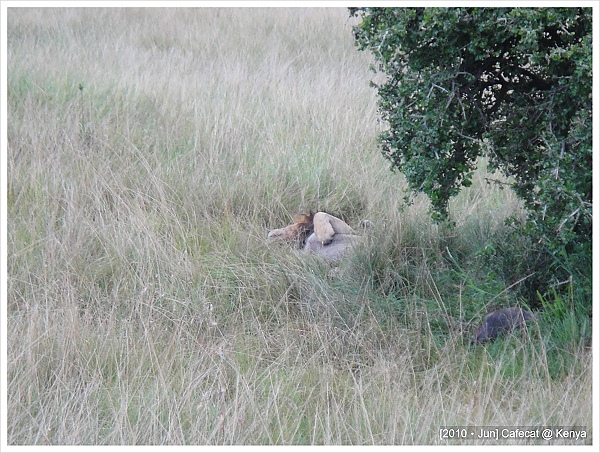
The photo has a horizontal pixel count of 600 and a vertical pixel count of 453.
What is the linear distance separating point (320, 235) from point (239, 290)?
80 centimetres

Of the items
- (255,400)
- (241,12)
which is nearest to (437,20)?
(255,400)

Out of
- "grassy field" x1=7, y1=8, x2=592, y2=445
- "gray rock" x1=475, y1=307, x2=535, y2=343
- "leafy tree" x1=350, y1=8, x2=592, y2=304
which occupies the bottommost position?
"grassy field" x1=7, y1=8, x2=592, y2=445

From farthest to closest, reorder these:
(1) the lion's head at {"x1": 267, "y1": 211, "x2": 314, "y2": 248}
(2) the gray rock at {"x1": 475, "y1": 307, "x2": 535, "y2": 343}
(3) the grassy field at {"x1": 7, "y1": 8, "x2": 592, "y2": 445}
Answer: (1) the lion's head at {"x1": 267, "y1": 211, "x2": 314, "y2": 248}
(2) the gray rock at {"x1": 475, "y1": 307, "x2": 535, "y2": 343}
(3) the grassy field at {"x1": 7, "y1": 8, "x2": 592, "y2": 445}

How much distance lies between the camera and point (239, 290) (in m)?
3.81

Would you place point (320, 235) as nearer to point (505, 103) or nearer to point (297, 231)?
point (297, 231)

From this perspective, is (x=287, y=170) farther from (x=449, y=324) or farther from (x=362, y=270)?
(x=449, y=324)

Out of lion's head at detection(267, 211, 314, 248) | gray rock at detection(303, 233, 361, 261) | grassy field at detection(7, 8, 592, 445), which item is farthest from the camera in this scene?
lion's head at detection(267, 211, 314, 248)

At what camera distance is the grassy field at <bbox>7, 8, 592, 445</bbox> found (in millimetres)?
2875

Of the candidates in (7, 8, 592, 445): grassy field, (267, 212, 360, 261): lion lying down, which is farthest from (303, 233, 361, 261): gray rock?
(7, 8, 592, 445): grassy field

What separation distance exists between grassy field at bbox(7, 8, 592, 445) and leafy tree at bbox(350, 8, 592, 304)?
0.42 metres

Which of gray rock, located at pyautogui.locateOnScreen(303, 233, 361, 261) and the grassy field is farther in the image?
gray rock, located at pyautogui.locateOnScreen(303, 233, 361, 261)

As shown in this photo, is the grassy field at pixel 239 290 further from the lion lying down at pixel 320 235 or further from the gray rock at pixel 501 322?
the lion lying down at pixel 320 235

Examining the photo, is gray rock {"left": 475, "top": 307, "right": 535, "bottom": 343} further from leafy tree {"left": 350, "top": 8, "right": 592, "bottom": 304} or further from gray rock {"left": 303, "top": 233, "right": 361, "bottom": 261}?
gray rock {"left": 303, "top": 233, "right": 361, "bottom": 261}

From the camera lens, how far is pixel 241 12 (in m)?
10.0
